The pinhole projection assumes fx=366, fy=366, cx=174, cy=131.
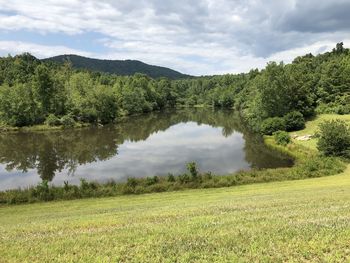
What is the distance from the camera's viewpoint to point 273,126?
232 ft

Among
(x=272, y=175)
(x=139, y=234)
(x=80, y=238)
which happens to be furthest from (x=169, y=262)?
(x=272, y=175)

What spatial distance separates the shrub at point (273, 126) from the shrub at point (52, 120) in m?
52.5

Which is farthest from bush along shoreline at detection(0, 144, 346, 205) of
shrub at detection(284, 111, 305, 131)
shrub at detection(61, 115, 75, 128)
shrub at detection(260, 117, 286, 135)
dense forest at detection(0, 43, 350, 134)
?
shrub at detection(61, 115, 75, 128)

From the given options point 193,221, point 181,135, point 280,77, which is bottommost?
point 181,135

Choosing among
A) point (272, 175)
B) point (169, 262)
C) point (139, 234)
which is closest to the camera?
point (169, 262)

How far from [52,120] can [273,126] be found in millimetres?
55321

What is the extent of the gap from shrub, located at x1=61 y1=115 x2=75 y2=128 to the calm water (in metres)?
8.29

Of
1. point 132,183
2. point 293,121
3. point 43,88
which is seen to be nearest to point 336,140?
point 132,183

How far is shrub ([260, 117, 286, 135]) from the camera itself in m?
70.8

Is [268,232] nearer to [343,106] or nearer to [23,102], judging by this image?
[343,106]

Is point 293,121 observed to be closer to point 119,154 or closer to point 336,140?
point 336,140

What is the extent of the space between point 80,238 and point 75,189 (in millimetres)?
18402

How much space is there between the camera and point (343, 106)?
83.6 m

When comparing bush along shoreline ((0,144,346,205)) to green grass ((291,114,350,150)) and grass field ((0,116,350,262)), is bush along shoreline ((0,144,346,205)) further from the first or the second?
green grass ((291,114,350,150))
